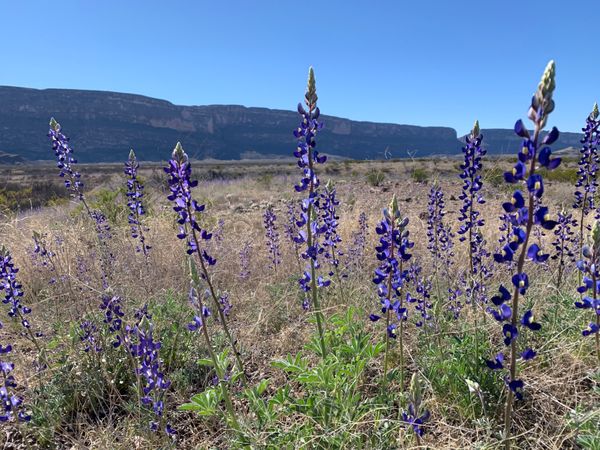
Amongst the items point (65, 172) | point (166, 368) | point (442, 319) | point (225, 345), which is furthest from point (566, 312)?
point (65, 172)

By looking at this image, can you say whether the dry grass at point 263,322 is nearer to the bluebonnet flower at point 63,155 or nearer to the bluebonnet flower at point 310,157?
the bluebonnet flower at point 310,157

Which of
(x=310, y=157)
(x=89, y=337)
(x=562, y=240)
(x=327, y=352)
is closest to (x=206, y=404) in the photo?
(x=327, y=352)

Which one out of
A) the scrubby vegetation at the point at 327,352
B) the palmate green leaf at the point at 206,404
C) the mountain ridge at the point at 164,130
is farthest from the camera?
the mountain ridge at the point at 164,130

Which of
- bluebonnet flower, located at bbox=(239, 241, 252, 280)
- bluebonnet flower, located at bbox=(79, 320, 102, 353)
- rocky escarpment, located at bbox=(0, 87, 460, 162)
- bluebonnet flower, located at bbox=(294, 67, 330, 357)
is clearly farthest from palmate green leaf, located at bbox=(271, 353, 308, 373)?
rocky escarpment, located at bbox=(0, 87, 460, 162)

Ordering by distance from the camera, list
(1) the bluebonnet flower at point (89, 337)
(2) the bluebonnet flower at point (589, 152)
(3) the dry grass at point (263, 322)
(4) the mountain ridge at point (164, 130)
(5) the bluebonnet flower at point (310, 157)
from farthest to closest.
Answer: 1. (4) the mountain ridge at point (164, 130)
2. (2) the bluebonnet flower at point (589, 152)
3. (1) the bluebonnet flower at point (89, 337)
4. (5) the bluebonnet flower at point (310, 157)
5. (3) the dry grass at point (263, 322)

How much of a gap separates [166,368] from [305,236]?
78.8 inches

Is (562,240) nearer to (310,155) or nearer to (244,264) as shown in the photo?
(310,155)

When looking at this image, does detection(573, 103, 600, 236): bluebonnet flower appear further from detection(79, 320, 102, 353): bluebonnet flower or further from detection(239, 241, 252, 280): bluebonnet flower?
detection(79, 320, 102, 353): bluebonnet flower

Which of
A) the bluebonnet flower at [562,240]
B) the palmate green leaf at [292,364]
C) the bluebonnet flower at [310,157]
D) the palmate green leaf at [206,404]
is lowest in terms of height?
the palmate green leaf at [206,404]

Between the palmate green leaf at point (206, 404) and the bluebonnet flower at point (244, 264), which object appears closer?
the palmate green leaf at point (206, 404)

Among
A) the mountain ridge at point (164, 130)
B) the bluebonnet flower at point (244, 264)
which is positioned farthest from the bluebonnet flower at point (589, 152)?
the mountain ridge at point (164, 130)

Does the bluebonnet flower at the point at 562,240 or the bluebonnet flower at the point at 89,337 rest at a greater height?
the bluebonnet flower at the point at 562,240

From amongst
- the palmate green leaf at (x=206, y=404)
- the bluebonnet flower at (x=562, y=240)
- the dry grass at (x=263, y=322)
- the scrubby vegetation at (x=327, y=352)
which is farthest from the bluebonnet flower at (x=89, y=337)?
the bluebonnet flower at (x=562, y=240)

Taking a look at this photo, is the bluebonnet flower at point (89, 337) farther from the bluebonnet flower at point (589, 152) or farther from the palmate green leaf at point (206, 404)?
the bluebonnet flower at point (589, 152)
